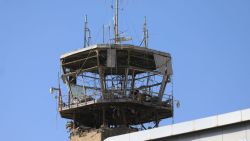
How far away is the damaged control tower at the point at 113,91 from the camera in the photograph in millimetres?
97312

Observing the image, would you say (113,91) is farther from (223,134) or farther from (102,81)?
(223,134)

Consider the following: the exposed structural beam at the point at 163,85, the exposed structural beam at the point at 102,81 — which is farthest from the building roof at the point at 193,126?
the exposed structural beam at the point at 163,85

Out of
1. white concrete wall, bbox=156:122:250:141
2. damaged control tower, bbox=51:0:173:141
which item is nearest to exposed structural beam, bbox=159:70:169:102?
damaged control tower, bbox=51:0:173:141

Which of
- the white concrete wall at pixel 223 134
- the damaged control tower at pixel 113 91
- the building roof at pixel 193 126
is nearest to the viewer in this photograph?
the building roof at pixel 193 126

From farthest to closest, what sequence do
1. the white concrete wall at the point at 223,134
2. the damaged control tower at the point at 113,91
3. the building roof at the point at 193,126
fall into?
the damaged control tower at the point at 113,91 → the white concrete wall at the point at 223,134 → the building roof at the point at 193,126

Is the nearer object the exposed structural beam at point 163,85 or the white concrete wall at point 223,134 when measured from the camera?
the white concrete wall at point 223,134

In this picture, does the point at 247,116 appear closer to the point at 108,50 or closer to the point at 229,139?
the point at 229,139

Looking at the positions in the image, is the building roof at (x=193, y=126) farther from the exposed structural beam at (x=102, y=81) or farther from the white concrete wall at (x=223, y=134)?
the exposed structural beam at (x=102, y=81)

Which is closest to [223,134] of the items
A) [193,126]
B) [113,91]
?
[193,126]

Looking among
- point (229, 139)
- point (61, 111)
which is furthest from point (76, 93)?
point (229, 139)

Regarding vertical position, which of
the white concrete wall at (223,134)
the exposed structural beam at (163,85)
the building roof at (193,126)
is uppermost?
the exposed structural beam at (163,85)

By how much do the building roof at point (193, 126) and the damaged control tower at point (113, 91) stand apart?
2657 centimetres

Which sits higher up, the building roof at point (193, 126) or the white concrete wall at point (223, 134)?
the building roof at point (193, 126)

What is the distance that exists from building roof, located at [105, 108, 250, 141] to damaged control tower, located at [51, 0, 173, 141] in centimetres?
2657
